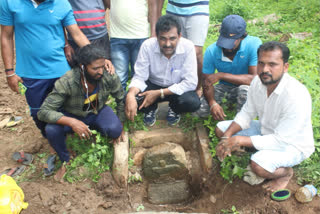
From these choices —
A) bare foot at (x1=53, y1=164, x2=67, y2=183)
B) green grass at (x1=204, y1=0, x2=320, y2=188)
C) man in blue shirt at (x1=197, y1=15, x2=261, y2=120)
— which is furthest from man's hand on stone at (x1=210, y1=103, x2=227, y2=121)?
bare foot at (x1=53, y1=164, x2=67, y2=183)

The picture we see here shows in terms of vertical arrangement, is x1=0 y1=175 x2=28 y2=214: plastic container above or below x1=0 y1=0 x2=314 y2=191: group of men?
below

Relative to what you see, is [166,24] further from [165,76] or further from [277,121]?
[277,121]

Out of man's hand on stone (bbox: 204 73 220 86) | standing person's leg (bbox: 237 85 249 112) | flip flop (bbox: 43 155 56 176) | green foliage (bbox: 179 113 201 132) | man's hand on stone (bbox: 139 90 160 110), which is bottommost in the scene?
flip flop (bbox: 43 155 56 176)

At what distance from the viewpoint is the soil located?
2.56 m

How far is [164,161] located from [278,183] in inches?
54.0

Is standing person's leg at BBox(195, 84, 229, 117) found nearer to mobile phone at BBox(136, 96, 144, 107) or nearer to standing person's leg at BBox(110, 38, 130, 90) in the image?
mobile phone at BBox(136, 96, 144, 107)

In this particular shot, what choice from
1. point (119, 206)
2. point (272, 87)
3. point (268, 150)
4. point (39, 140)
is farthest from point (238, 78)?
point (39, 140)

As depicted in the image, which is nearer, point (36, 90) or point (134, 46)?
point (36, 90)

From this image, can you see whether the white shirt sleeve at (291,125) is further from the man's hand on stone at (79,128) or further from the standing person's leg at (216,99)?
the man's hand on stone at (79,128)

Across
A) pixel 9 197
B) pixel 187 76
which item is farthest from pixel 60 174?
pixel 187 76

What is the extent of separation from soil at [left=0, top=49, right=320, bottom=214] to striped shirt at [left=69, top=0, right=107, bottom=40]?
1.64m

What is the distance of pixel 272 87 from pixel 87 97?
1946 millimetres

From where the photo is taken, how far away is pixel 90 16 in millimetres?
3260

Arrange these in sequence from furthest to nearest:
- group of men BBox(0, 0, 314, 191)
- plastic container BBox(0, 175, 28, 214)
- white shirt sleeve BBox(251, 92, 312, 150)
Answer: group of men BBox(0, 0, 314, 191) → white shirt sleeve BBox(251, 92, 312, 150) → plastic container BBox(0, 175, 28, 214)
